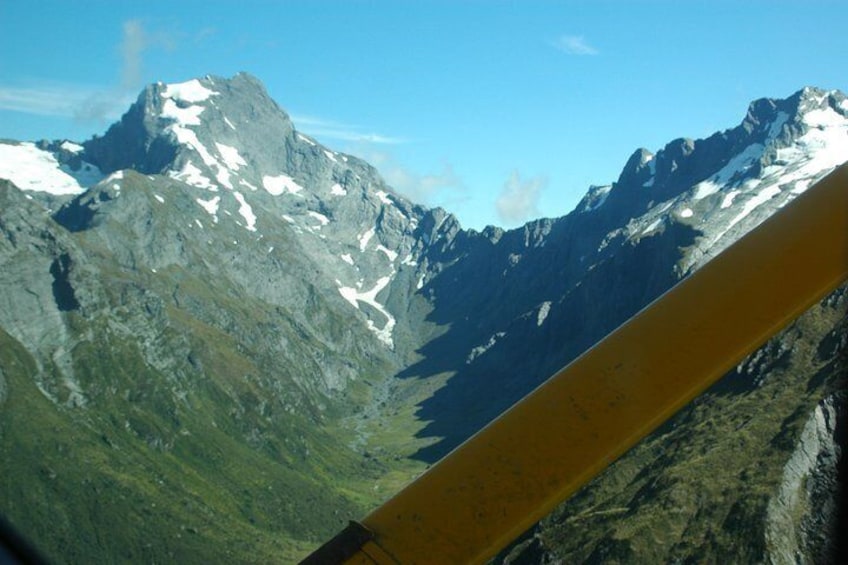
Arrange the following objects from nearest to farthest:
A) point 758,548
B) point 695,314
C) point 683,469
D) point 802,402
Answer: point 695,314 → point 758,548 → point 802,402 → point 683,469

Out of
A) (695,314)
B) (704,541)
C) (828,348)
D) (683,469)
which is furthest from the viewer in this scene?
(828,348)

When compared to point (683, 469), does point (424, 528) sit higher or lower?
lower

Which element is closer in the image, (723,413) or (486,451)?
(486,451)

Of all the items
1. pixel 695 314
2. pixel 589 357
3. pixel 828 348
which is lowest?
pixel 589 357

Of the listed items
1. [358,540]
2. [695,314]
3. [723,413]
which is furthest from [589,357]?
[723,413]

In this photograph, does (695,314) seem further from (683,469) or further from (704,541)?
(683,469)

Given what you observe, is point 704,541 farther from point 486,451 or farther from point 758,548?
point 486,451
